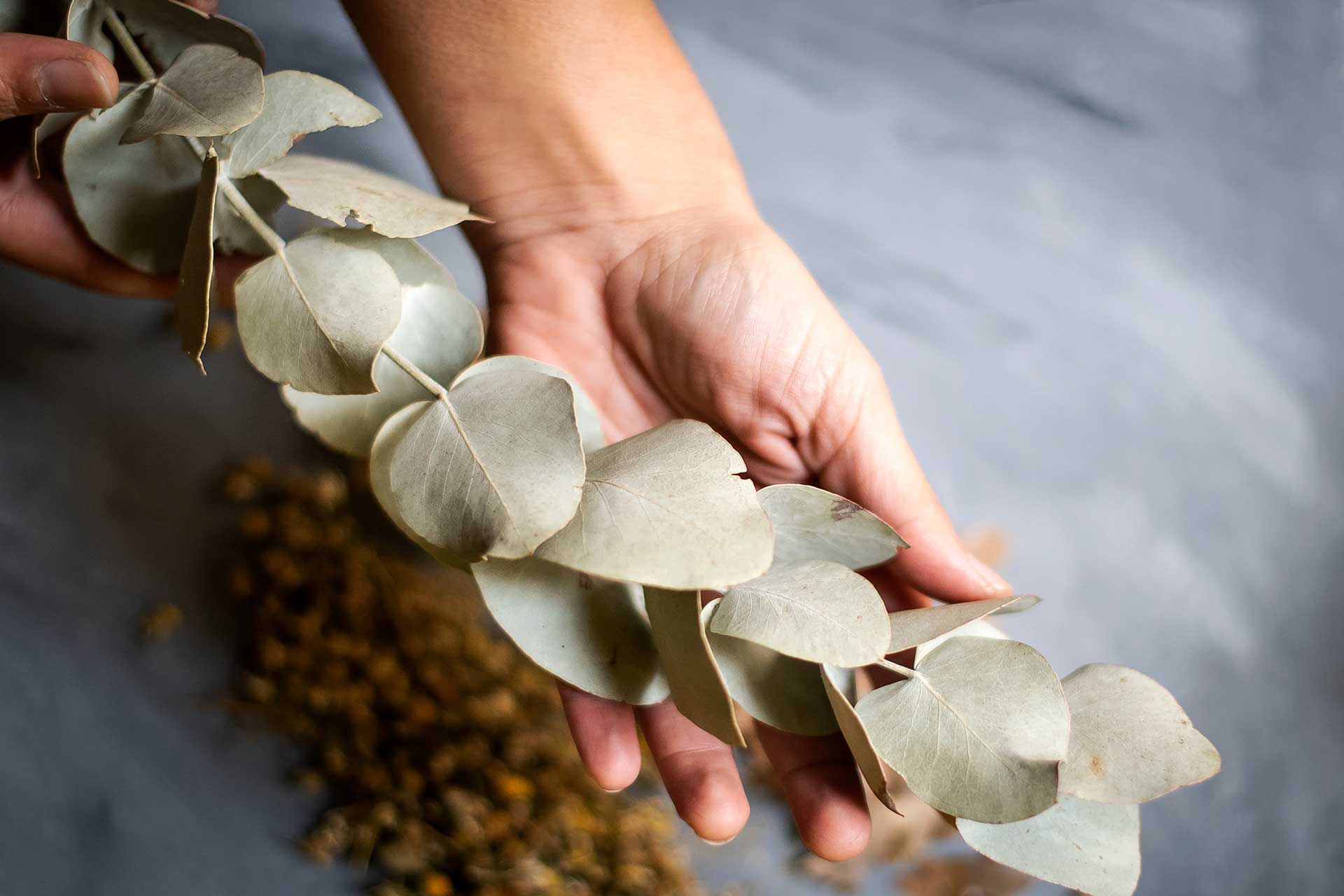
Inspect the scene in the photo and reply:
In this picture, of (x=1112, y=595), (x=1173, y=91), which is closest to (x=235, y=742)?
(x=1112, y=595)

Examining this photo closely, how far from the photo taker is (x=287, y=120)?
0.41 m

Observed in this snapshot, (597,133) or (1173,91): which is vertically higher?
(1173,91)

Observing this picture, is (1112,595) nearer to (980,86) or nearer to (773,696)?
(980,86)

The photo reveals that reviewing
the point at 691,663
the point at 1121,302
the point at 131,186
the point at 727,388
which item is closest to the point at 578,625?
the point at 691,663

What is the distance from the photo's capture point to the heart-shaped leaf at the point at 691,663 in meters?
0.35

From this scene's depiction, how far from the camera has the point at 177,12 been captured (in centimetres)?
43

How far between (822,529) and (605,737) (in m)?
0.16

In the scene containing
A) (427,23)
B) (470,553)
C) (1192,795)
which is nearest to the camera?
(470,553)

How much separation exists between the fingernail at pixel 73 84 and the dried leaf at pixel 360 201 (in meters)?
0.07

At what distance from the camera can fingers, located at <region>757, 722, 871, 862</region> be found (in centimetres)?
47

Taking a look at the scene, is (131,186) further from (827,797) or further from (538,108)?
(827,797)

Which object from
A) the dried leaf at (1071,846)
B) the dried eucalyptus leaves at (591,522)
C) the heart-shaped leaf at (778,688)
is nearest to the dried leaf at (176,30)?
the dried eucalyptus leaves at (591,522)

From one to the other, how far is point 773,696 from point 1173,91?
73cm

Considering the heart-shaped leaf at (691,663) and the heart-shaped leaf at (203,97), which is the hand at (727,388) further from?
the heart-shaped leaf at (203,97)
